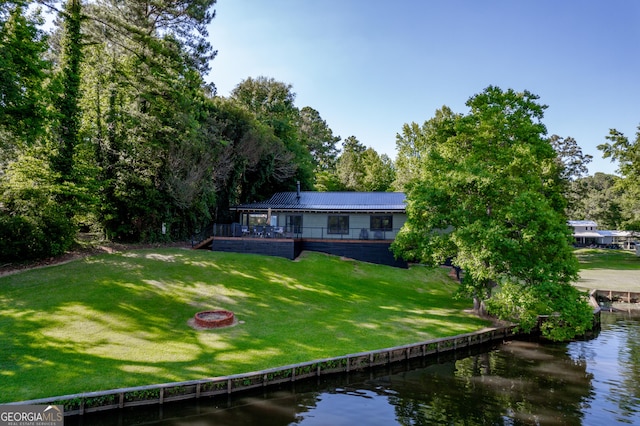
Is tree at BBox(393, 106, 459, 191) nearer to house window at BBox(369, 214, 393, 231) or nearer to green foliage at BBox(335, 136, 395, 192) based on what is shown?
green foliage at BBox(335, 136, 395, 192)

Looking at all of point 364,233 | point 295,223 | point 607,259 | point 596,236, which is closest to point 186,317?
point 295,223

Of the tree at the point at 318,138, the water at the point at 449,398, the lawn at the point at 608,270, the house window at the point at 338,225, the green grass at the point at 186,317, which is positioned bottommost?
the water at the point at 449,398

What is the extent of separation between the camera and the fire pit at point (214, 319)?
54.3ft

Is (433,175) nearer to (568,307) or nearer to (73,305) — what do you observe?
(568,307)

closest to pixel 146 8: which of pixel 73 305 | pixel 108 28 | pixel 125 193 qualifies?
pixel 108 28

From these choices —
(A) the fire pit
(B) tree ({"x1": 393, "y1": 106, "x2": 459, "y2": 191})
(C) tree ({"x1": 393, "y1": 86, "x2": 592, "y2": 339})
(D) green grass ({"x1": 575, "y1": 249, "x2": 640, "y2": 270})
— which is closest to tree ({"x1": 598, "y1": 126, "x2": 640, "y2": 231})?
(D) green grass ({"x1": 575, "y1": 249, "x2": 640, "y2": 270})

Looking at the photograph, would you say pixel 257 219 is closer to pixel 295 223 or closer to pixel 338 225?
pixel 295 223

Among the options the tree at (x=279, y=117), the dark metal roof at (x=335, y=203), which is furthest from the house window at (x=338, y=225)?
the tree at (x=279, y=117)

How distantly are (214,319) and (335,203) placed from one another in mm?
18504

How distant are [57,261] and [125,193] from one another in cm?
682

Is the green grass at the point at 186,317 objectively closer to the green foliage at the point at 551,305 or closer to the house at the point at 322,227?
the house at the point at 322,227

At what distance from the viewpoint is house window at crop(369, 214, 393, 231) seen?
1241 inches

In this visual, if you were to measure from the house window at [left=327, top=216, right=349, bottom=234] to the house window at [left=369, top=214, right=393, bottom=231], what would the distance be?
221 centimetres

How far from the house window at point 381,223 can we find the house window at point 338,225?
2212 mm
